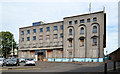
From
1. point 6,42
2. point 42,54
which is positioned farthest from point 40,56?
point 6,42

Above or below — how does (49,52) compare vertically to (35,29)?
below

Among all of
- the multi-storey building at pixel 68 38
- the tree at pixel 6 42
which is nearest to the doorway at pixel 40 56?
the multi-storey building at pixel 68 38

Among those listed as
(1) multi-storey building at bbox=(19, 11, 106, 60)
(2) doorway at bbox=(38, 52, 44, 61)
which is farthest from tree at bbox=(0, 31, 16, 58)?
(2) doorway at bbox=(38, 52, 44, 61)

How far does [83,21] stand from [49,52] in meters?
15.7

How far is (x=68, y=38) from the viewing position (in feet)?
134

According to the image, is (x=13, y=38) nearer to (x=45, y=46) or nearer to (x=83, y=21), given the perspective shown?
(x=45, y=46)

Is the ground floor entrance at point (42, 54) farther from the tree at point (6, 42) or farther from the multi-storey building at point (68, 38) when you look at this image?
the tree at point (6, 42)

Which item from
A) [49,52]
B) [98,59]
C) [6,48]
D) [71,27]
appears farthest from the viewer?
[6,48]

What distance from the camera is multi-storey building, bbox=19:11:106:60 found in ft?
120

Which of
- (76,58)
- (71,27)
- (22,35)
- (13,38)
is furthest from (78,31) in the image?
(13,38)

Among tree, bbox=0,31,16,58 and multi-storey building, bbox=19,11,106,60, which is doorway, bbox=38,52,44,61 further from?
tree, bbox=0,31,16,58

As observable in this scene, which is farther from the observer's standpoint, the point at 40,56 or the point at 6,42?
the point at 6,42

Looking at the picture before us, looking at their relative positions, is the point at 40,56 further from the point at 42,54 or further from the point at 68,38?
the point at 68,38

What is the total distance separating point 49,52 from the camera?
44.4 m
